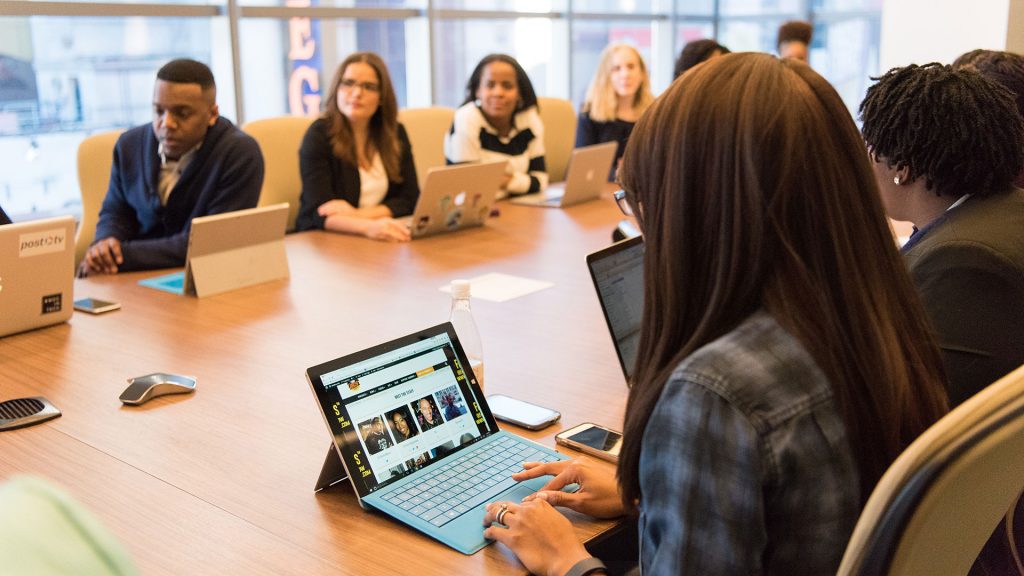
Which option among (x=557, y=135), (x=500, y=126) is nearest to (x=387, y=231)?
(x=500, y=126)

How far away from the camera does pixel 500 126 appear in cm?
417

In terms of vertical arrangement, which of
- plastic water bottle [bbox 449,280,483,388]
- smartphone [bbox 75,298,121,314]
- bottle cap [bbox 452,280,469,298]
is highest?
bottle cap [bbox 452,280,469,298]

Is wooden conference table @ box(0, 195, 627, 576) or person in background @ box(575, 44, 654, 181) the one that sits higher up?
person in background @ box(575, 44, 654, 181)

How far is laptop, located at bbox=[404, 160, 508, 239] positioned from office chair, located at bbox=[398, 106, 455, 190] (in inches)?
48.3

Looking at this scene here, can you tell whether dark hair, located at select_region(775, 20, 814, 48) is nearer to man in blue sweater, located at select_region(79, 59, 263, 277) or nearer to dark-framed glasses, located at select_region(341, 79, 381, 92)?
dark-framed glasses, located at select_region(341, 79, 381, 92)

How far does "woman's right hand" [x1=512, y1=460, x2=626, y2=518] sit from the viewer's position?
1324mm

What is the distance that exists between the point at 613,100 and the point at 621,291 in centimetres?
308

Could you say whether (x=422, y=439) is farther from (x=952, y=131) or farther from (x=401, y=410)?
(x=952, y=131)

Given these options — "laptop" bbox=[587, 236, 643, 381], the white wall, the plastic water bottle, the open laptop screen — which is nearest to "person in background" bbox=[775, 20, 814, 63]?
the white wall

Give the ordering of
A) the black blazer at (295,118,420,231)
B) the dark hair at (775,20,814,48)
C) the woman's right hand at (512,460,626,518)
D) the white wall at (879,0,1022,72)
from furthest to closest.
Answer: the dark hair at (775,20,814,48) → the white wall at (879,0,1022,72) → the black blazer at (295,118,420,231) → the woman's right hand at (512,460,626,518)

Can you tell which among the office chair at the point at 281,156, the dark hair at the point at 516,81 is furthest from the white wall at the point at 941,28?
the office chair at the point at 281,156

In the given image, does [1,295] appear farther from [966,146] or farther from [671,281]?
[966,146]

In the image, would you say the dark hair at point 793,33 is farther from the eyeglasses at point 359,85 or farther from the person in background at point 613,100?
the eyeglasses at point 359,85

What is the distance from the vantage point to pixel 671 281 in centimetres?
101
